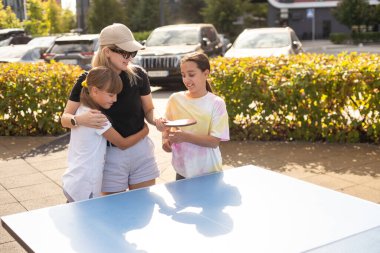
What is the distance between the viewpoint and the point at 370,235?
2.37 metres

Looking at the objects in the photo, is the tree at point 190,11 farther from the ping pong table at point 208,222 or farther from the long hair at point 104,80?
the ping pong table at point 208,222

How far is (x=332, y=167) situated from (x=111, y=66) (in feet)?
12.6

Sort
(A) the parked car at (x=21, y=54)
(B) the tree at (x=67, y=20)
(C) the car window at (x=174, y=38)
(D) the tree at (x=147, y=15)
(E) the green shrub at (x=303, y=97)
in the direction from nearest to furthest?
(E) the green shrub at (x=303, y=97)
(C) the car window at (x=174, y=38)
(A) the parked car at (x=21, y=54)
(D) the tree at (x=147, y=15)
(B) the tree at (x=67, y=20)

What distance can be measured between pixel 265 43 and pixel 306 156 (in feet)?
28.9

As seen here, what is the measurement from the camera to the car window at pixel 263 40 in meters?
15.2

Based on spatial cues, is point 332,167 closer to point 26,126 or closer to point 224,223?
point 224,223

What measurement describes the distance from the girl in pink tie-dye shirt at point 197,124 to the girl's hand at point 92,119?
0.47 meters

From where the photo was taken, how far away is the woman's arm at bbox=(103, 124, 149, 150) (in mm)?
3211

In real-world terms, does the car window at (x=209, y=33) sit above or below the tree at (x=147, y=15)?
below

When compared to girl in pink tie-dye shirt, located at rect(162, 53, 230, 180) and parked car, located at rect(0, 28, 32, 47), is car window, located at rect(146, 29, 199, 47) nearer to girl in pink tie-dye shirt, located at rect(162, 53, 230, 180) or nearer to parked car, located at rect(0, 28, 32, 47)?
girl in pink tie-dye shirt, located at rect(162, 53, 230, 180)

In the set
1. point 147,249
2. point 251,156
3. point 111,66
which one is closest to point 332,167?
point 251,156

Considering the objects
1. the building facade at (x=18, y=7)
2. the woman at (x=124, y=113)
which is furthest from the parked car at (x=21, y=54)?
the building facade at (x=18, y=7)

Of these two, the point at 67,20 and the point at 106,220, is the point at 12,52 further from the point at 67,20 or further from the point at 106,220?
the point at 67,20

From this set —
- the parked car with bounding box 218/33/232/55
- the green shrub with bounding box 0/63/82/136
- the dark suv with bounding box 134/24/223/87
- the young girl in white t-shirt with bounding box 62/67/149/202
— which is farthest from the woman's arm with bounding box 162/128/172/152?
the parked car with bounding box 218/33/232/55
